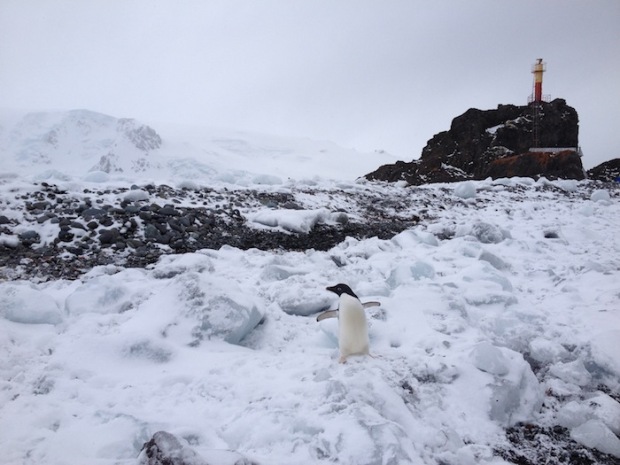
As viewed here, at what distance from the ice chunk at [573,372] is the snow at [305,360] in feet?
0.03

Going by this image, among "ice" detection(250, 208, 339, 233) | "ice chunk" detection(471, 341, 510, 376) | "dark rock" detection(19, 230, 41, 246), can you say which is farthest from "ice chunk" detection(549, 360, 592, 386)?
"dark rock" detection(19, 230, 41, 246)

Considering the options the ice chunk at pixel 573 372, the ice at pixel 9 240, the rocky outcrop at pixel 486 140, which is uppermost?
the rocky outcrop at pixel 486 140

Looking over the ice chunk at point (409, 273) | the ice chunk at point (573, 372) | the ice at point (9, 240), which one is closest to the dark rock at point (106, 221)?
the ice at point (9, 240)

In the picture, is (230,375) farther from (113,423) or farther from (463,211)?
(463,211)

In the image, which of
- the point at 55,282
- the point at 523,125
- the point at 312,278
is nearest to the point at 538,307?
the point at 312,278

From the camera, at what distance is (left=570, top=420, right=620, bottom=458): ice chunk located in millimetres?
1822

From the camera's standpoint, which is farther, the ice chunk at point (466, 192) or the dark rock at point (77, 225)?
the ice chunk at point (466, 192)

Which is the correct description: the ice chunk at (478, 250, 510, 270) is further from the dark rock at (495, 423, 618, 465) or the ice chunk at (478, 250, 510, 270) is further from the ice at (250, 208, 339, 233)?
the dark rock at (495, 423, 618, 465)

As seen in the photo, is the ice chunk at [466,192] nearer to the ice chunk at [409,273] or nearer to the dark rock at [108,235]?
the ice chunk at [409,273]

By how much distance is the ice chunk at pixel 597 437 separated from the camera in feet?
5.98

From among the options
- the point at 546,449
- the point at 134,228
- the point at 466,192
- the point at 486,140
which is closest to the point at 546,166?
the point at 486,140

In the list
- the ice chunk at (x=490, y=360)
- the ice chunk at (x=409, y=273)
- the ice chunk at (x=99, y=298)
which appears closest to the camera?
the ice chunk at (x=490, y=360)

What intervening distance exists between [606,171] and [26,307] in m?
25.2

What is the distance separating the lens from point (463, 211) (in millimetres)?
8508
